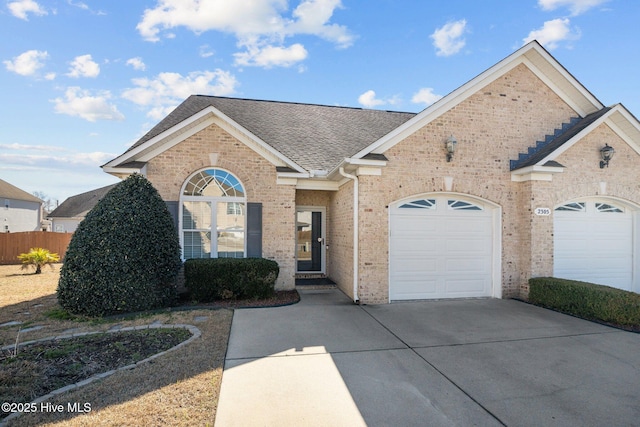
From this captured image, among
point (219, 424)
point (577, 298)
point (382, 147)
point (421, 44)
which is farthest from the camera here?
point (421, 44)

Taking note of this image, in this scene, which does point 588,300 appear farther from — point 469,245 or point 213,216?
point 213,216

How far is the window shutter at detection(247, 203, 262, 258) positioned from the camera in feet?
30.0

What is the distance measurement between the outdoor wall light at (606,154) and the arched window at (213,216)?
9716 millimetres

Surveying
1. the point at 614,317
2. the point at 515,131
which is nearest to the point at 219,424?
the point at 614,317

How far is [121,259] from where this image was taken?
6.88 m

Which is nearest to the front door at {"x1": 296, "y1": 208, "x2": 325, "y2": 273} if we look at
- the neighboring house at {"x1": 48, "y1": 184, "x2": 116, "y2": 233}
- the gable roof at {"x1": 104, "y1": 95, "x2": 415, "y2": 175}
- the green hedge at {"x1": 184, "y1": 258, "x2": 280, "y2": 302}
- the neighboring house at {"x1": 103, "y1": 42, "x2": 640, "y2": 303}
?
the neighboring house at {"x1": 103, "y1": 42, "x2": 640, "y2": 303}

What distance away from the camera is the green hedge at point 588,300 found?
6.56m

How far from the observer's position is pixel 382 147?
8211 mm

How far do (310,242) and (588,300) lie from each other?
766 cm

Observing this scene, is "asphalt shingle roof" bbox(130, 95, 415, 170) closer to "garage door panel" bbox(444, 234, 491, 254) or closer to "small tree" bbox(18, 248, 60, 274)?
"garage door panel" bbox(444, 234, 491, 254)

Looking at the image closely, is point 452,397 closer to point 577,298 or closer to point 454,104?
point 577,298

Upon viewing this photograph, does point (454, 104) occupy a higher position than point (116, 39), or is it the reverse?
point (116, 39)

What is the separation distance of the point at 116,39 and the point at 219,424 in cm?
1049

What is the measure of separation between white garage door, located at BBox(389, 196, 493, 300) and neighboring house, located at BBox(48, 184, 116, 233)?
121 feet
